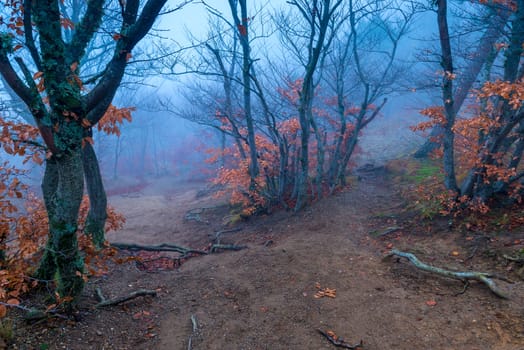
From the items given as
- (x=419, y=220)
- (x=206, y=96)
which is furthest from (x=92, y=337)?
(x=206, y=96)

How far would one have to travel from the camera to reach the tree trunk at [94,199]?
6.24m

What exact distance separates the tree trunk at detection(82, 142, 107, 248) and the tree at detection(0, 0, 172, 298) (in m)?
2.86

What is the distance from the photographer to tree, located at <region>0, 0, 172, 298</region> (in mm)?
2955

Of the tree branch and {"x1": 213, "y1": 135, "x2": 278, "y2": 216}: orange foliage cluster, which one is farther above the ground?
the tree branch

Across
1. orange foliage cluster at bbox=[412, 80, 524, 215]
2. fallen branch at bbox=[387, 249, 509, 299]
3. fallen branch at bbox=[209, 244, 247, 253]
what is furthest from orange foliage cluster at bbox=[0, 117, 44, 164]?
orange foliage cluster at bbox=[412, 80, 524, 215]

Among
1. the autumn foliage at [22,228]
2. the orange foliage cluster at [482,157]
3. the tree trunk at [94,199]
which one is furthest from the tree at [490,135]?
the tree trunk at [94,199]

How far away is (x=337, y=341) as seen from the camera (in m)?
3.39

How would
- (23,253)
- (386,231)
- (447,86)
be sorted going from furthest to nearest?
(386,231) → (447,86) → (23,253)

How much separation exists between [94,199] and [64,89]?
12.8 feet

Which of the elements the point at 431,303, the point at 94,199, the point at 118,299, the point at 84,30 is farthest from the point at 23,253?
the point at 431,303

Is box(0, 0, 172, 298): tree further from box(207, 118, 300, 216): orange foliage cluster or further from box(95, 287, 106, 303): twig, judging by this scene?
box(207, 118, 300, 216): orange foliage cluster

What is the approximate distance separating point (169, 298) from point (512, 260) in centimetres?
525

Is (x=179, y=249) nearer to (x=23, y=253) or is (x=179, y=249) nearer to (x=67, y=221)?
(x=23, y=253)

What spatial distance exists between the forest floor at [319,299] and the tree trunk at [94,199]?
43.5 inches
